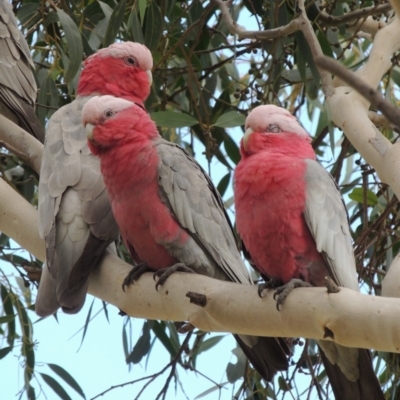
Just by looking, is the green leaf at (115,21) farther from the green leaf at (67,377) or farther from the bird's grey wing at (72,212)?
the green leaf at (67,377)

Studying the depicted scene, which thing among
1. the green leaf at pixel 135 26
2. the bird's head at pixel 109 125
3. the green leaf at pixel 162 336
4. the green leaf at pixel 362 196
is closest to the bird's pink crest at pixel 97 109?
the bird's head at pixel 109 125

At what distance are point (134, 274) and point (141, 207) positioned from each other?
0.62 feet

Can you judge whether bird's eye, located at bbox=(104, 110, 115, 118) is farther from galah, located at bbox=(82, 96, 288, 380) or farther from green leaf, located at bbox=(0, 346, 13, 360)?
green leaf, located at bbox=(0, 346, 13, 360)

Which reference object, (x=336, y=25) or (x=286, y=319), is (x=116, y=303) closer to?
(x=286, y=319)

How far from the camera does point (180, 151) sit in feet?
7.28

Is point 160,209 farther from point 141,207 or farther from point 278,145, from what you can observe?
point 278,145

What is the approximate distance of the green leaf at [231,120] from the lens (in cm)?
256

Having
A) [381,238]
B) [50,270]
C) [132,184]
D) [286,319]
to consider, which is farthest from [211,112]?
[286,319]

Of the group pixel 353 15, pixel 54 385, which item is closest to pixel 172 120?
pixel 353 15

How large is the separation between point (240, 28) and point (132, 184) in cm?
60

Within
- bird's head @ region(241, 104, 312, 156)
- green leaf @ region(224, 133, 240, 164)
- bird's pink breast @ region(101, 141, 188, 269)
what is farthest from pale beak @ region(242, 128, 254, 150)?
green leaf @ region(224, 133, 240, 164)

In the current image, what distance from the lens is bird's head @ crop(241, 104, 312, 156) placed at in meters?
2.13

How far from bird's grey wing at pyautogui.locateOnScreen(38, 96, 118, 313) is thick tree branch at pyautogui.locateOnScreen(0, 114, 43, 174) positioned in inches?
2.4

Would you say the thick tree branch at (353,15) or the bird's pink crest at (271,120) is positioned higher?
the thick tree branch at (353,15)
